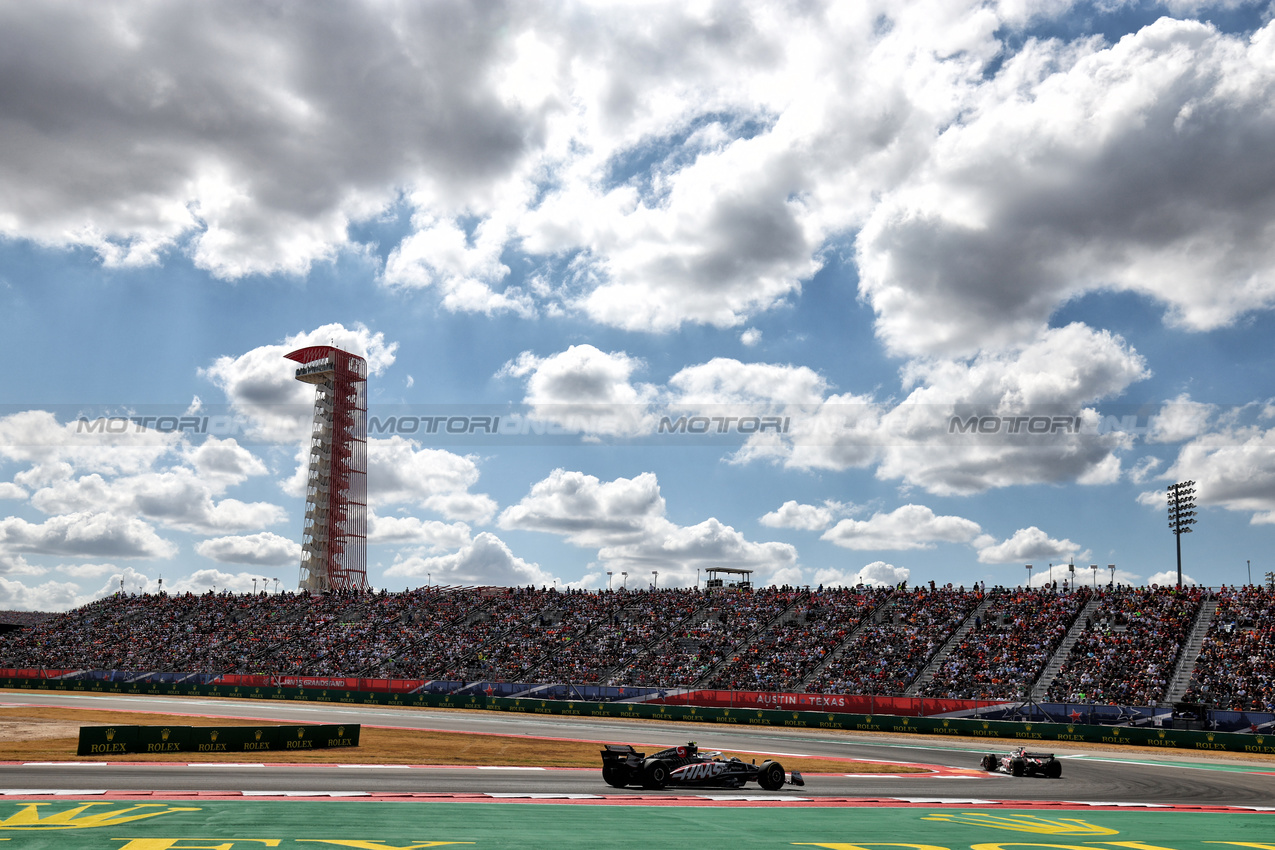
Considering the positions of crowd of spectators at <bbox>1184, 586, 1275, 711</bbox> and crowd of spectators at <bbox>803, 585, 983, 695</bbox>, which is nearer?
crowd of spectators at <bbox>1184, 586, 1275, 711</bbox>

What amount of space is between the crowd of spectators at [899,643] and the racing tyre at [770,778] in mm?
26408

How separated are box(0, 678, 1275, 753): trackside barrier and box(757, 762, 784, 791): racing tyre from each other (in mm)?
22118

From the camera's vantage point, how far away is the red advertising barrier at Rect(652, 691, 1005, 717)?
44.1m

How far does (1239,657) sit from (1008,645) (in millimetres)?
10055

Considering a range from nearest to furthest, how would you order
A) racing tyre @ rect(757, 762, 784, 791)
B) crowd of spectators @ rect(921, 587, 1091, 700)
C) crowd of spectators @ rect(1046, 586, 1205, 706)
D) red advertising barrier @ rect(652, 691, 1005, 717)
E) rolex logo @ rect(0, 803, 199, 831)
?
1. rolex logo @ rect(0, 803, 199, 831)
2. racing tyre @ rect(757, 762, 784, 791)
3. crowd of spectators @ rect(1046, 586, 1205, 706)
4. red advertising barrier @ rect(652, 691, 1005, 717)
5. crowd of spectators @ rect(921, 587, 1091, 700)

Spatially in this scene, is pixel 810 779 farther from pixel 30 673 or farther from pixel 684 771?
pixel 30 673

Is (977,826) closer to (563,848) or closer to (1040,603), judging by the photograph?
(563,848)

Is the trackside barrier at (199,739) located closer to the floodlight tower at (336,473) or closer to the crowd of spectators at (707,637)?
the crowd of spectators at (707,637)

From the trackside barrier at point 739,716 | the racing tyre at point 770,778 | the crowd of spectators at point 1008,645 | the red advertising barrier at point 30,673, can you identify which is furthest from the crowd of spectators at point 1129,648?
the red advertising barrier at point 30,673

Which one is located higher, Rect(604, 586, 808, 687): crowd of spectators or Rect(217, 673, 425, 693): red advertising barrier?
Rect(604, 586, 808, 687): crowd of spectators

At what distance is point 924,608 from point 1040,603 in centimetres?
640

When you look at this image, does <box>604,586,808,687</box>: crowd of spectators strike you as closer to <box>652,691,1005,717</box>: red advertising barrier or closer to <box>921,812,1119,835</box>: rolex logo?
<box>652,691,1005,717</box>: red advertising barrier

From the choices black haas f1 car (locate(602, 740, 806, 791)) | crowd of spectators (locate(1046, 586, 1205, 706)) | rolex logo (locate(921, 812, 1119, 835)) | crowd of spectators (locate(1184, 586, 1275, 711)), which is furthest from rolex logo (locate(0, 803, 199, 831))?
crowd of spectators (locate(1184, 586, 1275, 711))

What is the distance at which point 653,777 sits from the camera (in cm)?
2191
